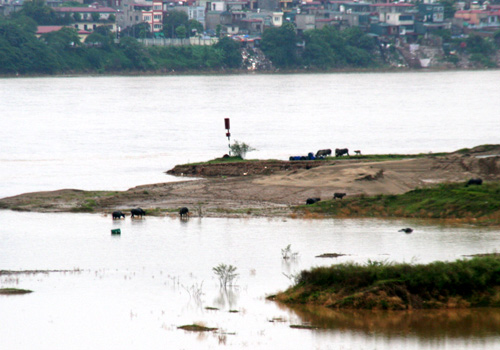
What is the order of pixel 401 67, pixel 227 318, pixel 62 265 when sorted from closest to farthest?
pixel 227 318 → pixel 62 265 → pixel 401 67

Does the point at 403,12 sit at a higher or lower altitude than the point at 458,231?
higher

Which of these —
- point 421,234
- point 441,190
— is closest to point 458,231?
point 421,234

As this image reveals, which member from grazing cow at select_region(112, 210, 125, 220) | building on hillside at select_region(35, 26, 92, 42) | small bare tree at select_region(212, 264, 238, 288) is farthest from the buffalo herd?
building on hillside at select_region(35, 26, 92, 42)

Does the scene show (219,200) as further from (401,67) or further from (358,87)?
(401,67)

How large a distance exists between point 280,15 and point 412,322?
14506 cm

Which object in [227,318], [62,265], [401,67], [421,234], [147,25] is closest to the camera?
[227,318]

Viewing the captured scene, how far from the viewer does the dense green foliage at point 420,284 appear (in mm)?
20469

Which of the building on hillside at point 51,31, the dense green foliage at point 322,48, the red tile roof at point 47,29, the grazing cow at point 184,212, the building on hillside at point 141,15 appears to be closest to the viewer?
the grazing cow at point 184,212

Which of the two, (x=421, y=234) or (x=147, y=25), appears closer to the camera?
(x=421, y=234)

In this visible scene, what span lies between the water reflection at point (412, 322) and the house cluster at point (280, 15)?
131 meters

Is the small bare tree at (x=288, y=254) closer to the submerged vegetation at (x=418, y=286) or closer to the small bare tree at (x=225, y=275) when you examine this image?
the small bare tree at (x=225, y=275)

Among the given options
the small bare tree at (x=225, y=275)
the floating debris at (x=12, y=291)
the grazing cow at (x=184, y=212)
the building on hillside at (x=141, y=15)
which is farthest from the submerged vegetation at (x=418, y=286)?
the building on hillside at (x=141, y=15)

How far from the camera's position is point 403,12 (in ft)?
553

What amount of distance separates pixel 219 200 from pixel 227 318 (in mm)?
16486
